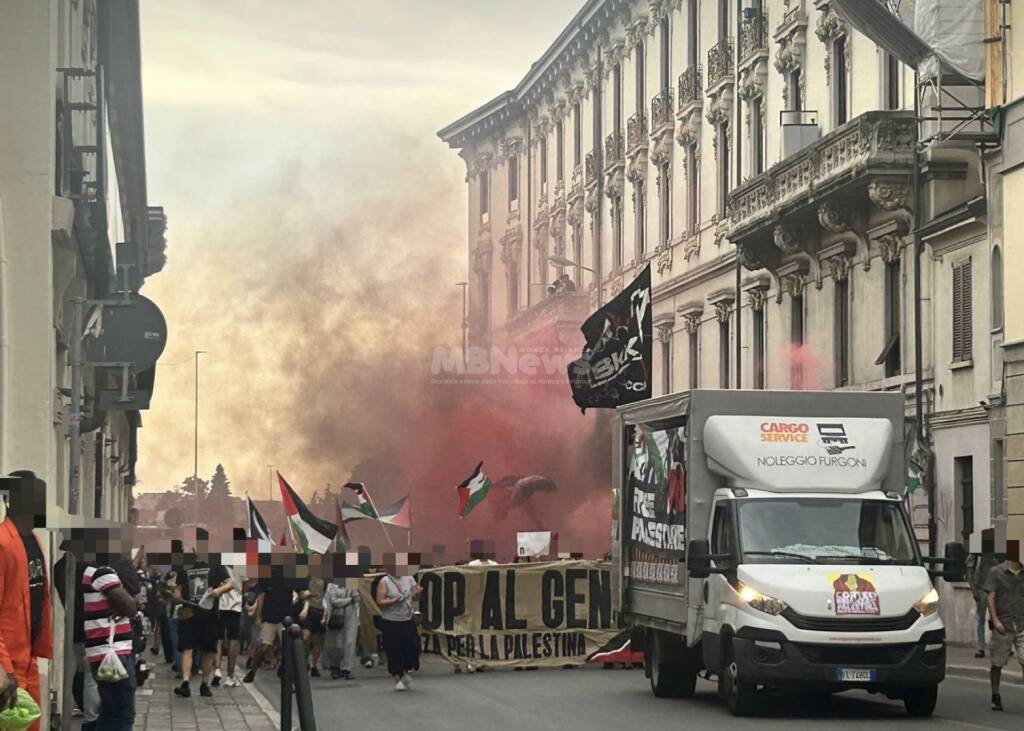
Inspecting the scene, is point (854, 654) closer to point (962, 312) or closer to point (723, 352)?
point (962, 312)

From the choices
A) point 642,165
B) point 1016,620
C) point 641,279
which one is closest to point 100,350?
point 1016,620

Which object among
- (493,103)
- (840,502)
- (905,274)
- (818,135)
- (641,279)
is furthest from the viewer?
(493,103)

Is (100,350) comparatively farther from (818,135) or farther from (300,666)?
(818,135)

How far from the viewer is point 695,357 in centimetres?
5238

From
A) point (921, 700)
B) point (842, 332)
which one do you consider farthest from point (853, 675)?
point (842, 332)

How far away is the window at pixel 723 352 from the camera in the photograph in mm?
49156

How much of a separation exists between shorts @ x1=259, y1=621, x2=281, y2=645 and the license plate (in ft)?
32.7

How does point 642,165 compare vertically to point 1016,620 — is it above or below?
above

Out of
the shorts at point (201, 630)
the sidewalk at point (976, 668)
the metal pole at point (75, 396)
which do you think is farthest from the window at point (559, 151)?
the metal pole at point (75, 396)

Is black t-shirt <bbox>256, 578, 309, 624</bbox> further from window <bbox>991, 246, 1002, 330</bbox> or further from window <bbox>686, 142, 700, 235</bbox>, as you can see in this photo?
window <bbox>686, 142, 700, 235</bbox>

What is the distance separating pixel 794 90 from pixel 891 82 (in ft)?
19.8

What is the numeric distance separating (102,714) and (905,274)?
26700 millimetres

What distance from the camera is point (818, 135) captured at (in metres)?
42.1

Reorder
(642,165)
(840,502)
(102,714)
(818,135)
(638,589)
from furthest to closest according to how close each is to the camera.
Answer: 1. (642,165)
2. (818,135)
3. (638,589)
4. (840,502)
5. (102,714)
